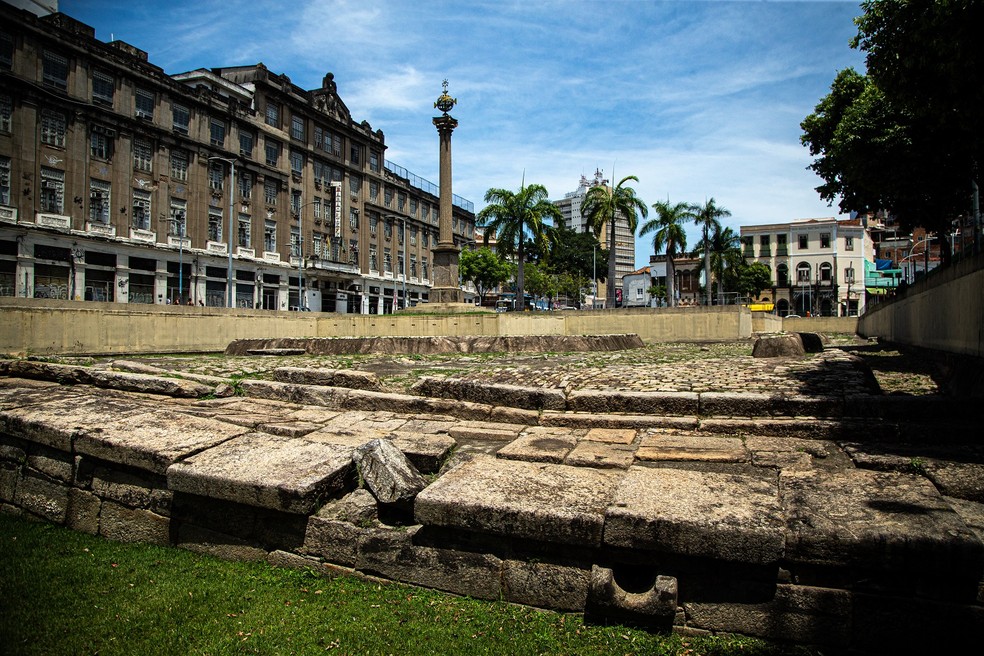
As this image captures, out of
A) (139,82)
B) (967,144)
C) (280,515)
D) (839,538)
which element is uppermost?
(139,82)

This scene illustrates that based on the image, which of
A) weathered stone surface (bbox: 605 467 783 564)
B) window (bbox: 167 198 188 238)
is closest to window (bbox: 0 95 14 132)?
window (bbox: 167 198 188 238)

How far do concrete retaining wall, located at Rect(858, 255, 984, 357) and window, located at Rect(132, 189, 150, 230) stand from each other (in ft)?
131

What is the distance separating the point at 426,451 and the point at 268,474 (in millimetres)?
1105

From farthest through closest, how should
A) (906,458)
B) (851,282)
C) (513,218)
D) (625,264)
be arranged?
(625,264)
(851,282)
(513,218)
(906,458)

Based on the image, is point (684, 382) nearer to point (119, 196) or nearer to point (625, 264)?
point (119, 196)

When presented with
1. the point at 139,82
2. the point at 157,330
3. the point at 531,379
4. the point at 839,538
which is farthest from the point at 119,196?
the point at 839,538

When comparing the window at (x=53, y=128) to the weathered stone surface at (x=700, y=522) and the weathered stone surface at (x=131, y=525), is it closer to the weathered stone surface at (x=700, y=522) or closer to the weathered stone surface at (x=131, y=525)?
the weathered stone surface at (x=131, y=525)

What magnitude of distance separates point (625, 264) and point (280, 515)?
16557 centimetres

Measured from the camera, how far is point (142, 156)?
120 ft

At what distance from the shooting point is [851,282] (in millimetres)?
68562

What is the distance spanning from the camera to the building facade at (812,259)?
2768 inches

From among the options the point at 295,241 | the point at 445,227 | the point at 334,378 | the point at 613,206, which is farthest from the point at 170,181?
the point at 334,378

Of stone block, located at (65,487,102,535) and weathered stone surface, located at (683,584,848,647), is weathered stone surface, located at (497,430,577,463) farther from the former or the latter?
stone block, located at (65,487,102,535)

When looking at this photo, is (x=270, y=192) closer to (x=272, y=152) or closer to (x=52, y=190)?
(x=272, y=152)
